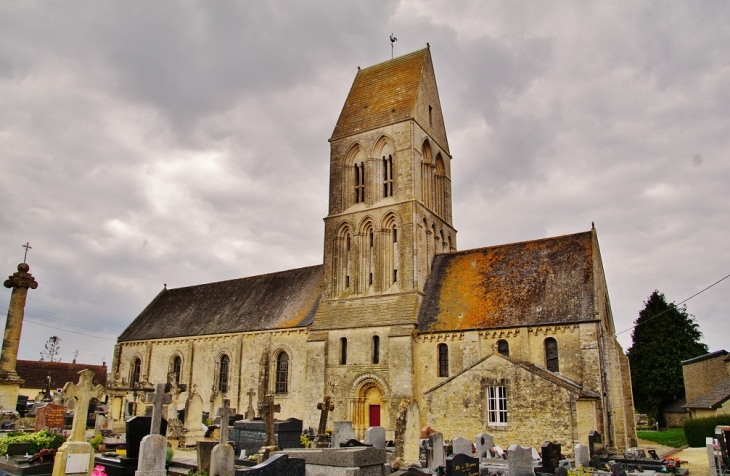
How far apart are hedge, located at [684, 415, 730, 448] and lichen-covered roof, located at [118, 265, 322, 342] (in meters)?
19.8

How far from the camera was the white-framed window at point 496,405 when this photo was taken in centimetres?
2219

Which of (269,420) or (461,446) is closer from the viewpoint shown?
(269,420)

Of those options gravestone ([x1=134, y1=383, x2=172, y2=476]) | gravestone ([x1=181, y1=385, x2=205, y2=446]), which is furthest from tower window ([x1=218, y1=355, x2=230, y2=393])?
gravestone ([x1=134, y1=383, x2=172, y2=476])

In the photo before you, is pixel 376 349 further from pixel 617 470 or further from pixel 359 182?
pixel 617 470

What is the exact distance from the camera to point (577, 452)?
16.3 meters

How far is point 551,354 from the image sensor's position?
83.4 ft

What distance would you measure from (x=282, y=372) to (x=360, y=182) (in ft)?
38.7

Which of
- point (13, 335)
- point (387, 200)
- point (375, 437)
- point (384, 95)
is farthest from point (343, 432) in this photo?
point (384, 95)

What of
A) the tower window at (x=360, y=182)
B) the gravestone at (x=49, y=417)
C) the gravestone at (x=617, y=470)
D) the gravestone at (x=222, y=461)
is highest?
the tower window at (x=360, y=182)

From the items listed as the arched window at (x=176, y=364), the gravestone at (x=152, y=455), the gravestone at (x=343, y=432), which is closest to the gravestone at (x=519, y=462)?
the gravestone at (x=343, y=432)

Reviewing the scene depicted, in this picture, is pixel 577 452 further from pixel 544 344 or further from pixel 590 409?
pixel 544 344

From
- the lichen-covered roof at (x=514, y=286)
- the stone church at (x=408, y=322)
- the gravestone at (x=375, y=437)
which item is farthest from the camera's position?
the lichen-covered roof at (x=514, y=286)

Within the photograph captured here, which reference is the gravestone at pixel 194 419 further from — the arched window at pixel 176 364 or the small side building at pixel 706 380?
the small side building at pixel 706 380

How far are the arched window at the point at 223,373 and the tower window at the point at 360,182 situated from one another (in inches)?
500
